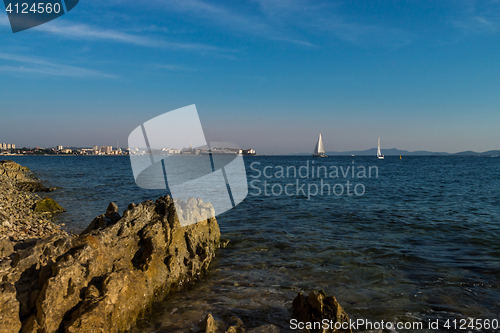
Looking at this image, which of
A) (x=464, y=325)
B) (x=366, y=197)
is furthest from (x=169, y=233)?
(x=366, y=197)

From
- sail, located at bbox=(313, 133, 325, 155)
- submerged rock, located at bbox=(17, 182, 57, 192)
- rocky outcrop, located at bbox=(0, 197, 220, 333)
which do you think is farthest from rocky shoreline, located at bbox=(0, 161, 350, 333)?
sail, located at bbox=(313, 133, 325, 155)

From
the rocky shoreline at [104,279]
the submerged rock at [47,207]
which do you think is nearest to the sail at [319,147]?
the submerged rock at [47,207]

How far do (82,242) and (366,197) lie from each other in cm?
1770

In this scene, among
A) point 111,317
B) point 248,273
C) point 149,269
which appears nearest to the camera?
point 111,317

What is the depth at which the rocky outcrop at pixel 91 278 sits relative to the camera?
3664 millimetres

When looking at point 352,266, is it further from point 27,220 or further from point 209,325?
point 27,220

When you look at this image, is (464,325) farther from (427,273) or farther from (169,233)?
(169,233)

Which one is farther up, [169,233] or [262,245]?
[169,233]

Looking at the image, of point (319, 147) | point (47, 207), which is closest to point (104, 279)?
point (47, 207)

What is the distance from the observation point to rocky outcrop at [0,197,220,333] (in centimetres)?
366

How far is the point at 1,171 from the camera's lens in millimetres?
26656

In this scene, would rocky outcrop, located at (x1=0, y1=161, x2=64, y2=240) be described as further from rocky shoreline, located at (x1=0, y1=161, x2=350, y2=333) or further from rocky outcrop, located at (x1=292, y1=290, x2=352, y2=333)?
rocky outcrop, located at (x1=292, y1=290, x2=352, y2=333)

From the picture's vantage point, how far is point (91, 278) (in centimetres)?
418

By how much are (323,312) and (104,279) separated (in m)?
3.30
